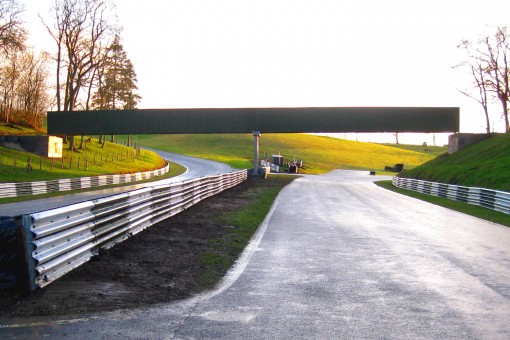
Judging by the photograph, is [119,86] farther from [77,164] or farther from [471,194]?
[471,194]

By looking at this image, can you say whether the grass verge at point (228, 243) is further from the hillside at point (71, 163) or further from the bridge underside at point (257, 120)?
the bridge underside at point (257, 120)

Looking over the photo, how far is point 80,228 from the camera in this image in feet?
26.5

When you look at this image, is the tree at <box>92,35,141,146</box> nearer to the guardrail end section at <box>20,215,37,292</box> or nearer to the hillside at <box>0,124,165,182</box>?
the hillside at <box>0,124,165,182</box>

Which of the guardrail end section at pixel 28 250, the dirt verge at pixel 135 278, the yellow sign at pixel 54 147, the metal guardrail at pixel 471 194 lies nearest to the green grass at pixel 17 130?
the yellow sign at pixel 54 147

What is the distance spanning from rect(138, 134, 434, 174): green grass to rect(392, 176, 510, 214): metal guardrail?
6166cm

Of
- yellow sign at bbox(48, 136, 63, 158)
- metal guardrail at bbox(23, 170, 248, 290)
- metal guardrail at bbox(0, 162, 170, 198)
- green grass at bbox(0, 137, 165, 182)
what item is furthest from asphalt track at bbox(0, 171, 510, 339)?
yellow sign at bbox(48, 136, 63, 158)

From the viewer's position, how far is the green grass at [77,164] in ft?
132

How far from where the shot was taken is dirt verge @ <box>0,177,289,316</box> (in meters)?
6.16

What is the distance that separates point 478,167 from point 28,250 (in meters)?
36.7

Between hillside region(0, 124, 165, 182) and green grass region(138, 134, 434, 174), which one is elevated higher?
green grass region(138, 134, 434, 174)

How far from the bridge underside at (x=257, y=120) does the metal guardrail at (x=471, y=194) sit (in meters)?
13.4

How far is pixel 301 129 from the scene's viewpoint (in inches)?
2159

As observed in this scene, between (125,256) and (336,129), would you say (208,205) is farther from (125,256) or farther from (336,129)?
(336,129)

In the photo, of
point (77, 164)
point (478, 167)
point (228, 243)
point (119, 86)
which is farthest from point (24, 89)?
point (228, 243)
